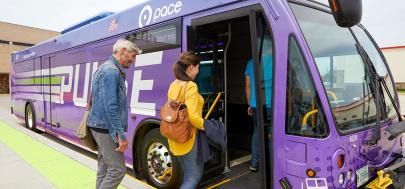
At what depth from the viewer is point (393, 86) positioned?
3795 millimetres

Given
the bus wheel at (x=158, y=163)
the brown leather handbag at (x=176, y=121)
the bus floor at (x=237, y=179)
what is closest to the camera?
the brown leather handbag at (x=176, y=121)

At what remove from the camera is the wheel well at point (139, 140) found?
14.4ft

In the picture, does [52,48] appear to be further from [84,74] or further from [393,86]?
[393,86]

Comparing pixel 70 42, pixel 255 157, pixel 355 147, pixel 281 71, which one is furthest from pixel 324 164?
pixel 70 42

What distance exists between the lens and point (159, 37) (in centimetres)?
423

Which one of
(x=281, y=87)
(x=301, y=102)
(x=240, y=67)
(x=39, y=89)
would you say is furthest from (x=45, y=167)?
(x=301, y=102)

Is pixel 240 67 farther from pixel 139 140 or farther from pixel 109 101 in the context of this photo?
pixel 109 101

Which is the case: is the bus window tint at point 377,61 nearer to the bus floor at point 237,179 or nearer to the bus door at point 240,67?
the bus door at point 240,67

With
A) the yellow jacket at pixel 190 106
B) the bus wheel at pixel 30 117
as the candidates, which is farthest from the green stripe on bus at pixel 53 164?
the yellow jacket at pixel 190 106

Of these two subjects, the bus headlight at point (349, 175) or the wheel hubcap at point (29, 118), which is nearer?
the bus headlight at point (349, 175)

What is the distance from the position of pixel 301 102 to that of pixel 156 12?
2.52 m

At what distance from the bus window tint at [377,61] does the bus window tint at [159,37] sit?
2.09 m

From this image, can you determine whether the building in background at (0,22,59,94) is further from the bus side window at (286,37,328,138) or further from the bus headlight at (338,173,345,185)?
the bus headlight at (338,173,345,185)

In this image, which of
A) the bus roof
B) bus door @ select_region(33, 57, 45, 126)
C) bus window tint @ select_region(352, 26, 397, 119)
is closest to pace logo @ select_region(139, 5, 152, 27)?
the bus roof
